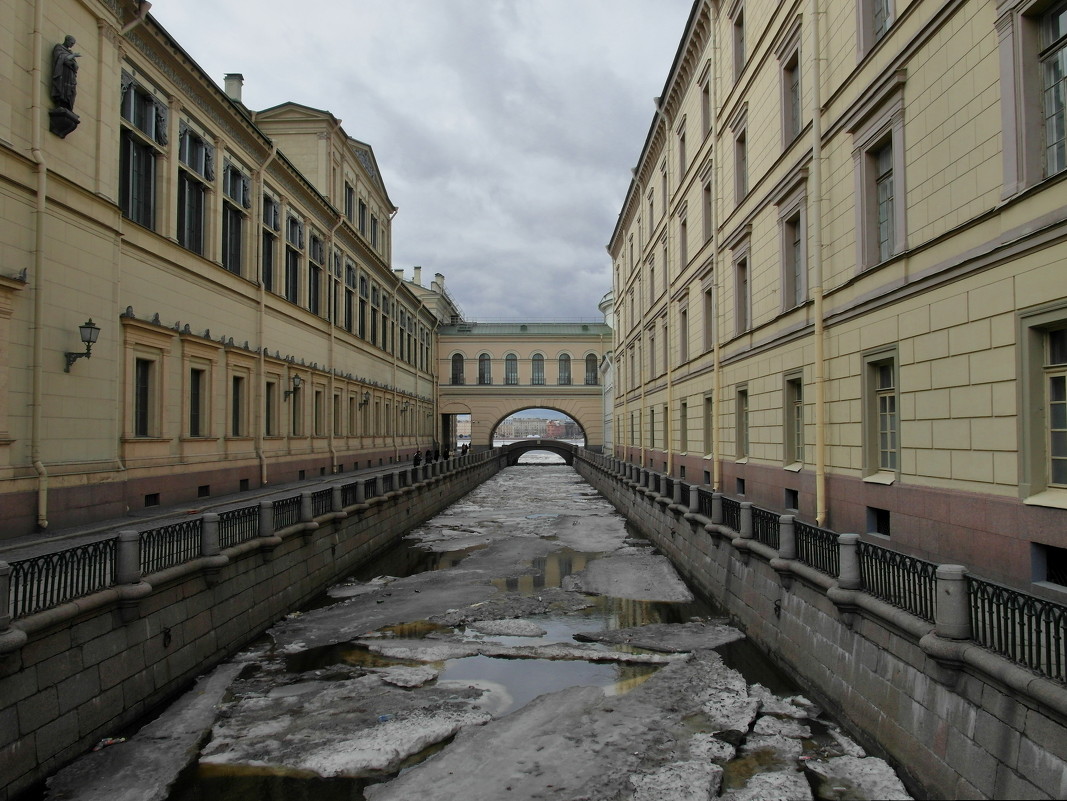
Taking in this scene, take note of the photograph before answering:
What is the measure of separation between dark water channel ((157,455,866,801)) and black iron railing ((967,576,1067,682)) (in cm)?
249

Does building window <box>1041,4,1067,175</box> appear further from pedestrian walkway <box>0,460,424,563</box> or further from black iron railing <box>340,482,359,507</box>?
black iron railing <box>340,482,359,507</box>

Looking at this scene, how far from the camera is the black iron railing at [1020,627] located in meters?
4.83

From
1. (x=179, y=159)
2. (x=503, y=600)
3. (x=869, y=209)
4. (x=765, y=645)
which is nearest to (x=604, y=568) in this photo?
(x=503, y=600)

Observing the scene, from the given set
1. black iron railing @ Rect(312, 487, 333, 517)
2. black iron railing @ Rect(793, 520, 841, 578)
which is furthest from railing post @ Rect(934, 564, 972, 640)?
black iron railing @ Rect(312, 487, 333, 517)

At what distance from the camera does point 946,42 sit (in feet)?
28.2

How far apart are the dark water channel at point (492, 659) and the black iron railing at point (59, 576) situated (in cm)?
213

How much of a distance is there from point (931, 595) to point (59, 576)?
26.7 feet

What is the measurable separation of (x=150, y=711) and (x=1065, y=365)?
10.2 metres

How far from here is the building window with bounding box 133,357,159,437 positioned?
15.3 metres

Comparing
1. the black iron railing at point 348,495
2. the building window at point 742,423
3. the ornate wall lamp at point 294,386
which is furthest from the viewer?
the ornate wall lamp at point 294,386

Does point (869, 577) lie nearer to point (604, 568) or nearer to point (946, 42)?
point (946, 42)

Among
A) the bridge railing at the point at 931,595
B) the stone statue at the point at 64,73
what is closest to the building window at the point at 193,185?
the stone statue at the point at 64,73

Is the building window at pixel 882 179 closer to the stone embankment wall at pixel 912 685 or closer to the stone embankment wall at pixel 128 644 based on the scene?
the stone embankment wall at pixel 912 685

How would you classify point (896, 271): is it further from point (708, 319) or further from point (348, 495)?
point (348, 495)
